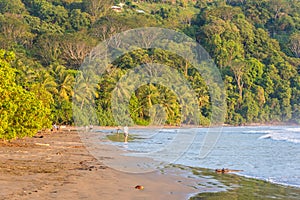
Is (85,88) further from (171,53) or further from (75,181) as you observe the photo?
(75,181)

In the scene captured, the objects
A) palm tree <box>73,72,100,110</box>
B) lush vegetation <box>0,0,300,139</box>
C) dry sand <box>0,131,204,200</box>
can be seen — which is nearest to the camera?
dry sand <box>0,131,204,200</box>

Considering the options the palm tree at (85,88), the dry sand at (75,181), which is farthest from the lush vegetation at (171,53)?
the dry sand at (75,181)

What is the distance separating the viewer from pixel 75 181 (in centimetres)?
1270

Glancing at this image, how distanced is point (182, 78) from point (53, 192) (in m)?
73.9

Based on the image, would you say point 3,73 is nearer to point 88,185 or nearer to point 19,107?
point 19,107

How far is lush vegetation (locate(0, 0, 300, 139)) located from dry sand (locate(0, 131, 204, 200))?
36.4m

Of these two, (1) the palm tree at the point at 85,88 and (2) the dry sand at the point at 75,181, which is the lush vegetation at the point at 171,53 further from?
(2) the dry sand at the point at 75,181

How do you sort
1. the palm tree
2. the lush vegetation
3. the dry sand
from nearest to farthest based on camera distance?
1. the dry sand
2. the palm tree
3. the lush vegetation

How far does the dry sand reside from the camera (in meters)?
10.9

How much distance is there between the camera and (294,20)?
126m

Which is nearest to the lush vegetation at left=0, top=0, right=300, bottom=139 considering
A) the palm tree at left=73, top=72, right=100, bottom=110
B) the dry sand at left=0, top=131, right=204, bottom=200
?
the palm tree at left=73, top=72, right=100, bottom=110

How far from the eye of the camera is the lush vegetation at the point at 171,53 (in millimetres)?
69812

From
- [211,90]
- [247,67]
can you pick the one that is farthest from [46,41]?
[247,67]

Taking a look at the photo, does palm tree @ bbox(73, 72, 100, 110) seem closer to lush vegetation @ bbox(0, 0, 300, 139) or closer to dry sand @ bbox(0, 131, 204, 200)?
lush vegetation @ bbox(0, 0, 300, 139)
